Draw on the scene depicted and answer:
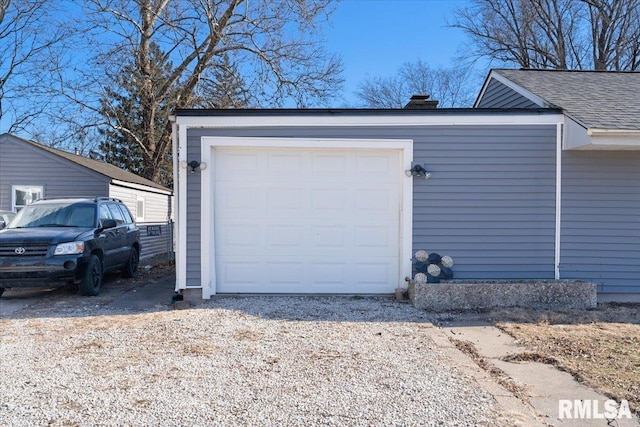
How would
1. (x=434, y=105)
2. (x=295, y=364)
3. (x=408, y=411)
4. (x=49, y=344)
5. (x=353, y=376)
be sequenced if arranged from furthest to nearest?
(x=434, y=105)
(x=49, y=344)
(x=295, y=364)
(x=353, y=376)
(x=408, y=411)

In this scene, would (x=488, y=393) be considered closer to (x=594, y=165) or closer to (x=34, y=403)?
(x=34, y=403)

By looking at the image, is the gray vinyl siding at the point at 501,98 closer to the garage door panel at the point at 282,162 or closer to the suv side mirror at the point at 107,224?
the garage door panel at the point at 282,162

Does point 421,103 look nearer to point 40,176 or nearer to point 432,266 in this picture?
point 432,266

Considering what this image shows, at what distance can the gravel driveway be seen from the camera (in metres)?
3.25

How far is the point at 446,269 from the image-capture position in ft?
23.4

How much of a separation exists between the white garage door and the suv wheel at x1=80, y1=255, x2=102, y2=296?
2.32 m

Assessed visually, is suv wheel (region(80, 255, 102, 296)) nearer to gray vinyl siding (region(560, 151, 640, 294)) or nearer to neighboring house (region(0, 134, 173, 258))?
neighboring house (region(0, 134, 173, 258))

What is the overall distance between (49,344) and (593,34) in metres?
27.4

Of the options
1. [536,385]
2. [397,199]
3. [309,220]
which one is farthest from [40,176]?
[536,385]

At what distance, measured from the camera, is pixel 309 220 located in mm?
7418

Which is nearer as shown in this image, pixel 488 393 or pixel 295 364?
pixel 488 393

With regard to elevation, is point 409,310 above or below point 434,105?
below

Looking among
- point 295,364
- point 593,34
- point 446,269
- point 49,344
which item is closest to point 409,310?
point 446,269

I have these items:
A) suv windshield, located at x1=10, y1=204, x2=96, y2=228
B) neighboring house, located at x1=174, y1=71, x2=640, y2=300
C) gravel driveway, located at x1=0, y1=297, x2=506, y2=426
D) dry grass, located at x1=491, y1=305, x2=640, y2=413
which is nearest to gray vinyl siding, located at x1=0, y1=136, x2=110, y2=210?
suv windshield, located at x1=10, y1=204, x2=96, y2=228
